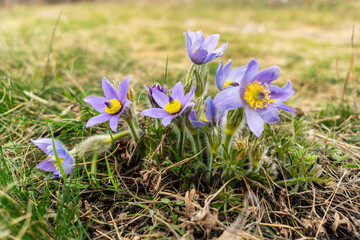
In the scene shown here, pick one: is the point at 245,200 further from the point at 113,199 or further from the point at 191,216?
the point at 113,199

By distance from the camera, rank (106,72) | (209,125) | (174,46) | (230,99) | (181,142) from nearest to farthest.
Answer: (230,99) → (209,125) → (181,142) → (106,72) → (174,46)

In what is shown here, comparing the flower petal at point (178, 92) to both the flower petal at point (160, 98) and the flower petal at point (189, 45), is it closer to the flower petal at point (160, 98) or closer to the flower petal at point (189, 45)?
the flower petal at point (160, 98)

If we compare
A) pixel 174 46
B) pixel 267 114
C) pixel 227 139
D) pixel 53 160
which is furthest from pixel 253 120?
pixel 174 46

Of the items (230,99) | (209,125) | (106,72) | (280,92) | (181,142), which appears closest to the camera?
(230,99)

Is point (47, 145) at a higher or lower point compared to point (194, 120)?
lower

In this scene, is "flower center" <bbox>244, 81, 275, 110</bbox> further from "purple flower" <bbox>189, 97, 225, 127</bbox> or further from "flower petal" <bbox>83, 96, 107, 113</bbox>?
"flower petal" <bbox>83, 96, 107, 113</bbox>

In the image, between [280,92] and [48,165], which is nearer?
[280,92]

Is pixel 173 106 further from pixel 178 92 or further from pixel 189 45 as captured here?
pixel 189 45
